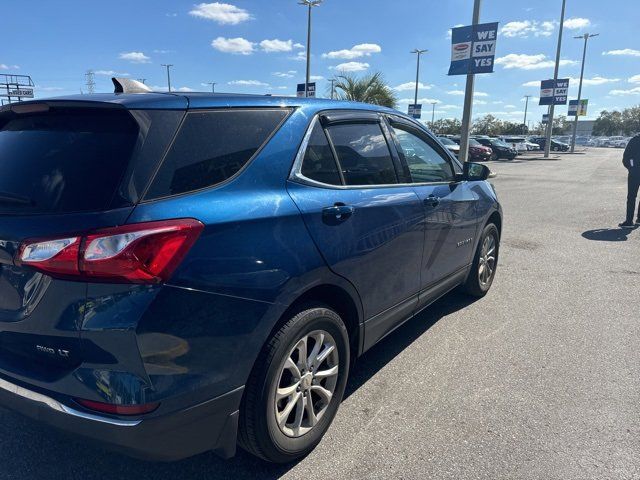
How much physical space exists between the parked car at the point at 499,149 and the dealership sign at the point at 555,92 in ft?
12.4

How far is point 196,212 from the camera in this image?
6.40ft

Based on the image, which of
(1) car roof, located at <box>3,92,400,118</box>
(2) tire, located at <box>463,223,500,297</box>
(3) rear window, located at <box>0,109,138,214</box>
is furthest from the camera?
(2) tire, located at <box>463,223,500,297</box>

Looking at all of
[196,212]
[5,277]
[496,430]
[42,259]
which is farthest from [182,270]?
[496,430]

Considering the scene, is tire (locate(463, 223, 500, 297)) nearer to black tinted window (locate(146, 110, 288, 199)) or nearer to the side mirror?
the side mirror

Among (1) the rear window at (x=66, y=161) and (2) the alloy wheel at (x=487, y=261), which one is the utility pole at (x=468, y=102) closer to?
(2) the alloy wheel at (x=487, y=261)

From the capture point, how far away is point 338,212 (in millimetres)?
2588

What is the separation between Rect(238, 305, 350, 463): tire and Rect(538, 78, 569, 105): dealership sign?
121 feet

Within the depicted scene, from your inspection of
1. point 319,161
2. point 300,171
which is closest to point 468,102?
point 319,161

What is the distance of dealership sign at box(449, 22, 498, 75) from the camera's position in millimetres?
14039

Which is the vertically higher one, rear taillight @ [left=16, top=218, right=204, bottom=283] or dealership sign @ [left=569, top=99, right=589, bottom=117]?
dealership sign @ [left=569, top=99, right=589, bottom=117]

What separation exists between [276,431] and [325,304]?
675 millimetres

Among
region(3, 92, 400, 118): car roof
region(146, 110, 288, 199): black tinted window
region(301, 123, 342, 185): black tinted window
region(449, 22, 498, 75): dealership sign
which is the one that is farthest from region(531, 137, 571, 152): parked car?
region(146, 110, 288, 199): black tinted window

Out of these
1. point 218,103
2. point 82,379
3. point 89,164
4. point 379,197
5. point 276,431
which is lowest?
point 276,431

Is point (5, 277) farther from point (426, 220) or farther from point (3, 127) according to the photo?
point (426, 220)
